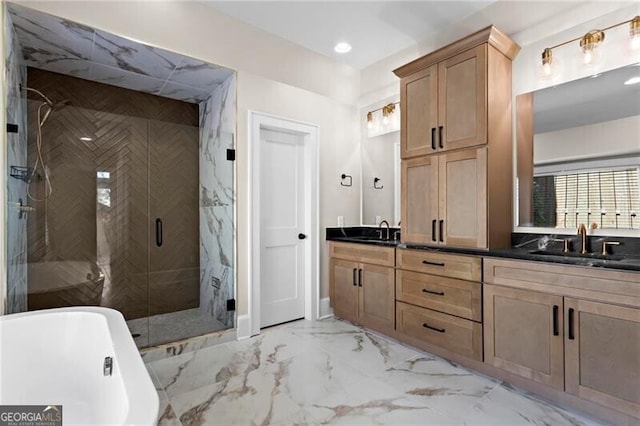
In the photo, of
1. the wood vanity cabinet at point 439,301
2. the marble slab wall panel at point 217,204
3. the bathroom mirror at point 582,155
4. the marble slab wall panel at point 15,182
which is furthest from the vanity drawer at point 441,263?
the marble slab wall panel at point 15,182

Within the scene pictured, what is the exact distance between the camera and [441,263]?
8.42ft

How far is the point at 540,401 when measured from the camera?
80.1 inches

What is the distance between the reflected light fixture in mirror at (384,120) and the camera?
3564 millimetres

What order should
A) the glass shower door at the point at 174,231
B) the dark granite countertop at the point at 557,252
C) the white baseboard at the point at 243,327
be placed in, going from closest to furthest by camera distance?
the dark granite countertop at the point at 557,252
the white baseboard at the point at 243,327
the glass shower door at the point at 174,231

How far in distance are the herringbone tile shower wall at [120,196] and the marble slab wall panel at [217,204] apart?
15 cm

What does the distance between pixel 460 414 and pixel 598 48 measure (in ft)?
8.50

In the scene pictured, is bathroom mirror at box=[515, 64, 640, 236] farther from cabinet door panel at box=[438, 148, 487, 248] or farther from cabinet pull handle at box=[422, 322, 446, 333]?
cabinet pull handle at box=[422, 322, 446, 333]

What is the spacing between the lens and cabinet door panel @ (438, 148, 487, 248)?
8.06 feet

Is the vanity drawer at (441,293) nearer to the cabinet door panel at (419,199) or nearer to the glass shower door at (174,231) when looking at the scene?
the cabinet door panel at (419,199)

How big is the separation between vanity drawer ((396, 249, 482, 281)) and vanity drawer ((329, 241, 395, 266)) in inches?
4.5

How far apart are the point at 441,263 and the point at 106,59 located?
324 cm

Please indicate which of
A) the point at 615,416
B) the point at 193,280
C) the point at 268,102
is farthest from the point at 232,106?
the point at 615,416

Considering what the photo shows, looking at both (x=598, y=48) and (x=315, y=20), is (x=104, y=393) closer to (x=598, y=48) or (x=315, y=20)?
(x=315, y=20)

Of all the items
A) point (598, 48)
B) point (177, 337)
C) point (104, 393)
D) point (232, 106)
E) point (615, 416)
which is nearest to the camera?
point (104, 393)
